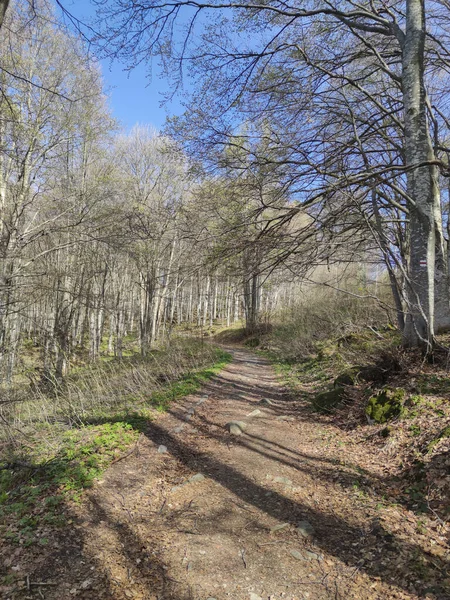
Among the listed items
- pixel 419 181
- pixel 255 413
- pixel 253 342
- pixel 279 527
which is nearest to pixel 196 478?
pixel 279 527

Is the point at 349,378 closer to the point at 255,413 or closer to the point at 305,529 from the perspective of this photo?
the point at 255,413

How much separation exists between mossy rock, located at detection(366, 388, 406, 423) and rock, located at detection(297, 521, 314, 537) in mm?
2315

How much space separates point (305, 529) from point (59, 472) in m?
2.66

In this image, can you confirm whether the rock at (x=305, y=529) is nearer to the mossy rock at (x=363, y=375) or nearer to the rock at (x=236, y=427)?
the rock at (x=236, y=427)

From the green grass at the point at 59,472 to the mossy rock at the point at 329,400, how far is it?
9.98 ft

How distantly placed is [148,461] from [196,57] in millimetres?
6145

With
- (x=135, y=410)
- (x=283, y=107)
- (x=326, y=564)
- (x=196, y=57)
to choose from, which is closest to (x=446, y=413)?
(x=326, y=564)

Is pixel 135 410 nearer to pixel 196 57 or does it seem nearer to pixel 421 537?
pixel 421 537

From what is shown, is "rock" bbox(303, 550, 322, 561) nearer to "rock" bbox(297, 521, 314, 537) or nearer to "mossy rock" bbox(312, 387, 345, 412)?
"rock" bbox(297, 521, 314, 537)

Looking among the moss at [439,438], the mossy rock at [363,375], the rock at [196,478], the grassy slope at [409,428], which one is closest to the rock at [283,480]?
the rock at [196,478]

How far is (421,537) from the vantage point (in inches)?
110

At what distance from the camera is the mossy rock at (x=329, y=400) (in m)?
6.13

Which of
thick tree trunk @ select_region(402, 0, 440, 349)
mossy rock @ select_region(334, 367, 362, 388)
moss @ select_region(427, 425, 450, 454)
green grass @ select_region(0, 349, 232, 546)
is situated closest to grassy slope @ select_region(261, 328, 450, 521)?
moss @ select_region(427, 425, 450, 454)

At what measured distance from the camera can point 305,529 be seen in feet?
9.99
